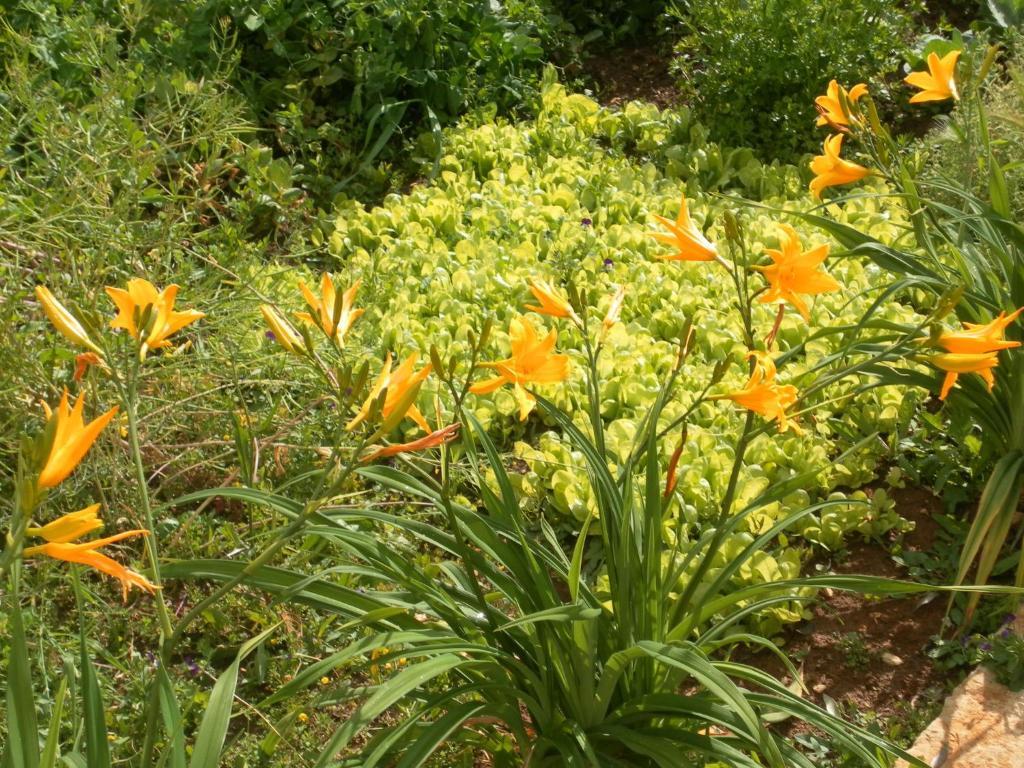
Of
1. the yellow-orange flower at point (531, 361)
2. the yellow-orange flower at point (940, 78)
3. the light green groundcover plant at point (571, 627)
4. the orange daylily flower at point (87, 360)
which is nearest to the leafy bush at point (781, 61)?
the yellow-orange flower at point (940, 78)

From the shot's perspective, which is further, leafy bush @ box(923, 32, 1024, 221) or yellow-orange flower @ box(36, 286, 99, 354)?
leafy bush @ box(923, 32, 1024, 221)

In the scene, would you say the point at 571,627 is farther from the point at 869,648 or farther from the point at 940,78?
the point at 940,78

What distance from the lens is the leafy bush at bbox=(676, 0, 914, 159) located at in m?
4.71

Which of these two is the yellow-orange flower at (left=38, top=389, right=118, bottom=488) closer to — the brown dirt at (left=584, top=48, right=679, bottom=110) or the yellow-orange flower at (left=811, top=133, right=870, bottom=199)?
the yellow-orange flower at (left=811, top=133, right=870, bottom=199)

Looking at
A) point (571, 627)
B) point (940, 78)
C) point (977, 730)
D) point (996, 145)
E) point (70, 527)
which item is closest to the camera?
point (70, 527)

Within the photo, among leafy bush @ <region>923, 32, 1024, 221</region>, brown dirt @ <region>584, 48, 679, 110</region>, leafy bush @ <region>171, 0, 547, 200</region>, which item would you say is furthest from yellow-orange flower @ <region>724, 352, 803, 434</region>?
brown dirt @ <region>584, 48, 679, 110</region>

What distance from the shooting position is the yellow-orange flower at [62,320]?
1559mm

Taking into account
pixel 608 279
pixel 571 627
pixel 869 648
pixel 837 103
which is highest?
pixel 837 103

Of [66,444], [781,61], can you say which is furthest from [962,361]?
[781,61]

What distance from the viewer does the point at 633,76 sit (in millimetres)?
5512

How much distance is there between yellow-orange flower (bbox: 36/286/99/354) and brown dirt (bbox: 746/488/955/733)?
178 cm

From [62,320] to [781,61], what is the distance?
→ 380cm

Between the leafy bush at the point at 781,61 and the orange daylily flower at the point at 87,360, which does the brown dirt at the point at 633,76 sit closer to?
the leafy bush at the point at 781,61

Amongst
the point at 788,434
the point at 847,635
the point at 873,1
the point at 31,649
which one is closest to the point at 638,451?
the point at 847,635
